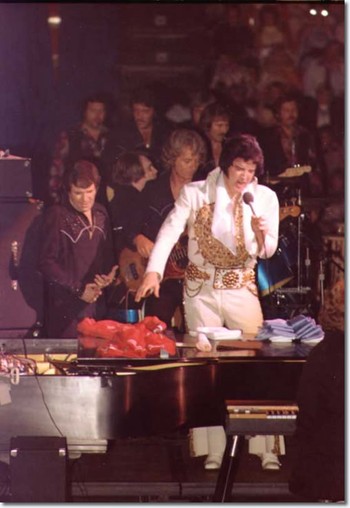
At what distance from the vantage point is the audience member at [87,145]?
594 centimetres

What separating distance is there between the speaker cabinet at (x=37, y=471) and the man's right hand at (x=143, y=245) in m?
1.51

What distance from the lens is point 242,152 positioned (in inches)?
238

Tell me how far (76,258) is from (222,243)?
0.90 metres

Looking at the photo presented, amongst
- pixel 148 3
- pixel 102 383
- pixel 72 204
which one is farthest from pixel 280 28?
pixel 102 383

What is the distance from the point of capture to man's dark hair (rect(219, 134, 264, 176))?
602 cm

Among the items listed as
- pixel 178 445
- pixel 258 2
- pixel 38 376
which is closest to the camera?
pixel 38 376

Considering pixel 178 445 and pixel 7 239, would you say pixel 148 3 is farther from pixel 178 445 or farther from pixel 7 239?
pixel 178 445

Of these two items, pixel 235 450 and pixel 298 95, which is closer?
pixel 235 450

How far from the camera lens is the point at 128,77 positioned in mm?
5934

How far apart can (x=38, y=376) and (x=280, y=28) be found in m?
2.55

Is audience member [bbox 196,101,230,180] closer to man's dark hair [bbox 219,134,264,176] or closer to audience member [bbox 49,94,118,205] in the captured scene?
man's dark hair [bbox 219,134,264,176]

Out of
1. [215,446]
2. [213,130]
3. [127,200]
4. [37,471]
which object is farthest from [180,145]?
[37,471]

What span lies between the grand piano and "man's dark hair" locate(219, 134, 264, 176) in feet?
4.38

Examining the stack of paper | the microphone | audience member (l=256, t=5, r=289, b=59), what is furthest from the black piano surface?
audience member (l=256, t=5, r=289, b=59)
